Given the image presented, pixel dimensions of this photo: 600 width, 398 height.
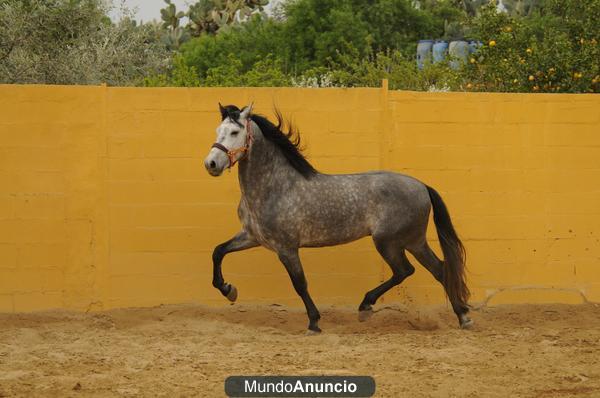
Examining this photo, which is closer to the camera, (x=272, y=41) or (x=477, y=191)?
(x=477, y=191)

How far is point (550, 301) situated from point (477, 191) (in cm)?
119

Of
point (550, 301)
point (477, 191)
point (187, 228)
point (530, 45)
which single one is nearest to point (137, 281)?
point (187, 228)

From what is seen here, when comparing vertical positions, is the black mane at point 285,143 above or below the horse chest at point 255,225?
above

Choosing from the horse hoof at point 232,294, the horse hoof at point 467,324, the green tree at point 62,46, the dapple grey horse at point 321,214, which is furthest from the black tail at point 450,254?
the green tree at point 62,46

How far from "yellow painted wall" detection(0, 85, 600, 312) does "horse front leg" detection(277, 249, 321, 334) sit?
0.82 m

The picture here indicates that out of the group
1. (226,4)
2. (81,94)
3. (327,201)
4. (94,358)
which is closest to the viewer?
(94,358)

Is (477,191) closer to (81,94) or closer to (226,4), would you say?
(81,94)

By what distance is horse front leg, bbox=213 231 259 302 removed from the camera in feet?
27.3

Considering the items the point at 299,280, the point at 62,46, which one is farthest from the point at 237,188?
the point at 62,46

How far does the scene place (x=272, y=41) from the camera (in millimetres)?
33000

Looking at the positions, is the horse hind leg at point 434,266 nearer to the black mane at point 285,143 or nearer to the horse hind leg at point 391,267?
the horse hind leg at point 391,267

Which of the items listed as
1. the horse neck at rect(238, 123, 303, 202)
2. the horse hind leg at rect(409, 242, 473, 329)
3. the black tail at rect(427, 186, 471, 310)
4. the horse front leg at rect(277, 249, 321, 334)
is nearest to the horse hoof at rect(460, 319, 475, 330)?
the horse hind leg at rect(409, 242, 473, 329)

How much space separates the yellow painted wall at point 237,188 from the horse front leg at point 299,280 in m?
0.82

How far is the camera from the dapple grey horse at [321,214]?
823cm
